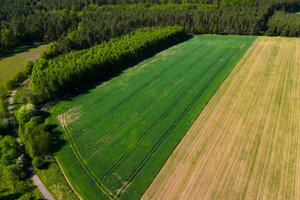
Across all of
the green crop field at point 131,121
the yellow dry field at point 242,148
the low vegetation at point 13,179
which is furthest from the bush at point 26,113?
the yellow dry field at point 242,148

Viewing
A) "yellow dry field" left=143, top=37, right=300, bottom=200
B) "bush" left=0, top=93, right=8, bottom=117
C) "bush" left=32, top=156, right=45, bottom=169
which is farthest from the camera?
"bush" left=0, top=93, right=8, bottom=117

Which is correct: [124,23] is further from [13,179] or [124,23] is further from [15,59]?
[13,179]

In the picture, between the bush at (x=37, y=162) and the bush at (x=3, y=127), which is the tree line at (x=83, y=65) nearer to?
the bush at (x=3, y=127)

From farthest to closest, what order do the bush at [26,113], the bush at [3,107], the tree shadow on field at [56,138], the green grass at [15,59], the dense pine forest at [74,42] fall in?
the green grass at [15,59], the bush at [3,107], the bush at [26,113], the tree shadow on field at [56,138], the dense pine forest at [74,42]

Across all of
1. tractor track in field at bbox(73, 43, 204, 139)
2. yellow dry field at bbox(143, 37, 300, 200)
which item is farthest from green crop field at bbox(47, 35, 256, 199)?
yellow dry field at bbox(143, 37, 300, 200)

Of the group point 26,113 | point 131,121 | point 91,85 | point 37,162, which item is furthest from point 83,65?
point 37,162

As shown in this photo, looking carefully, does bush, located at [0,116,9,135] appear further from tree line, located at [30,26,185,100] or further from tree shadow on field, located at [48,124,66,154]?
tree line, located at [30,26,185,100]
